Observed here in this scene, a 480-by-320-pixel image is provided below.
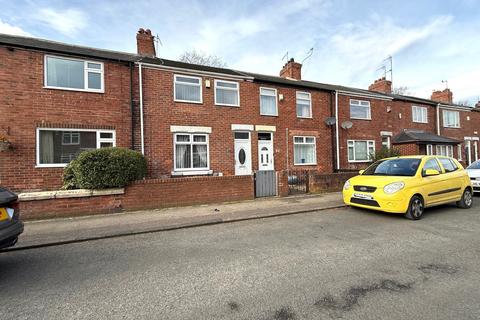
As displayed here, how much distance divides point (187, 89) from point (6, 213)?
9.02 m

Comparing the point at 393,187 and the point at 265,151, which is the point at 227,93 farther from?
the point at 393,187

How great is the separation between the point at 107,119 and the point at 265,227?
7955 mm

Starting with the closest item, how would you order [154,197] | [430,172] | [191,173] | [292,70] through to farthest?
[430,172] < [154,197] < [191,173] < [292,70]

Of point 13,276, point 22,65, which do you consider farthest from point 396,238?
point 22,65

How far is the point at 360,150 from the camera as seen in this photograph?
1553cm

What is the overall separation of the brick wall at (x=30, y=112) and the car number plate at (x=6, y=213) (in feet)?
21.3

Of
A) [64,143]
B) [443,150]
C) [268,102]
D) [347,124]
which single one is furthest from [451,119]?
[64,143]

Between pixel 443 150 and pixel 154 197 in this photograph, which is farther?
pixel 443 150

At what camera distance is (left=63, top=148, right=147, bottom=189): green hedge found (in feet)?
22.1

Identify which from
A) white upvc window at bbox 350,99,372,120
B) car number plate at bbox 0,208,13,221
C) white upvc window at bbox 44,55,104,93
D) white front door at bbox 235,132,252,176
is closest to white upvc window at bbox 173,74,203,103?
white front door at bbox 235,132,252,176

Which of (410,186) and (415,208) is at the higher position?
(410,186)

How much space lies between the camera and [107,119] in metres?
9.71

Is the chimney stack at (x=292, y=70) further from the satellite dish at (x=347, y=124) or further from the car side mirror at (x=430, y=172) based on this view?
the car side mirror at (x=430, y=172)

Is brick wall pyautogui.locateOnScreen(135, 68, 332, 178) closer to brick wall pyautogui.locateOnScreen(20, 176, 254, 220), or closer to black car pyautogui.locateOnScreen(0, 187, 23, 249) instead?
brick wall pyautogui.locateOnScreen(20, 176, 254, 220)
